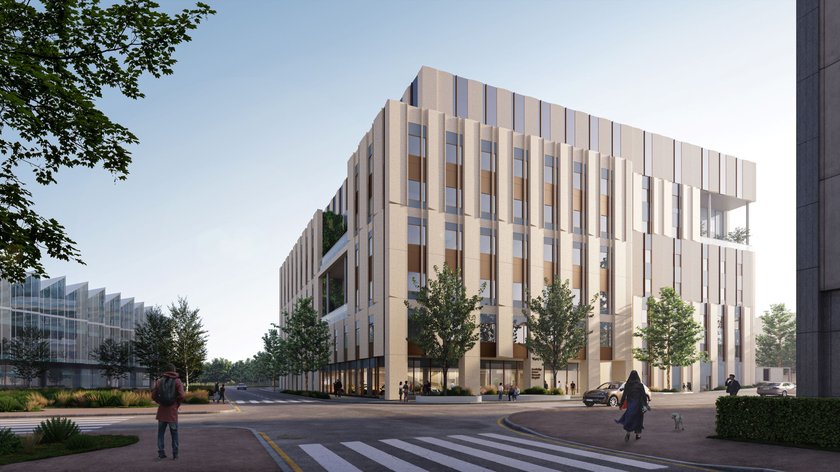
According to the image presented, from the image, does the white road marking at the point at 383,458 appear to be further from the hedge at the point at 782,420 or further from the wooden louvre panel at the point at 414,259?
the wooden louvre panel at the point at 414,259

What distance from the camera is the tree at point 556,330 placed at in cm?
5222

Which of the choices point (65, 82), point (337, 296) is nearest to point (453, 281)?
point (337, 296)

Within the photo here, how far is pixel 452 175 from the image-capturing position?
54344 mm

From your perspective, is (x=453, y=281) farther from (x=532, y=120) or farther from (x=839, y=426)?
(x=839, y=426)

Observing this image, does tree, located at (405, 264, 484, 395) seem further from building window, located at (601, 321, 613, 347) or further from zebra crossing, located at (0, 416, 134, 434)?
zebra crossing, located at (0, 416, 134, 434)

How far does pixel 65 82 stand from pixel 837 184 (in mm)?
18568

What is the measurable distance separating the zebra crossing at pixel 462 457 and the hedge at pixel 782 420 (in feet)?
13.6

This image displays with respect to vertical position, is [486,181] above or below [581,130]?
below

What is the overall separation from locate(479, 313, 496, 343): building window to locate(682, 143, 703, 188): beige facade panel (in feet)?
110

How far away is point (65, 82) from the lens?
13312mm

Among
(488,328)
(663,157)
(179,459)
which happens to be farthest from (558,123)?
(179,459)

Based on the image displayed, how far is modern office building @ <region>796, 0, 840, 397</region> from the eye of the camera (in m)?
17.2

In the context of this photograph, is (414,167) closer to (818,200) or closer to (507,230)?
(507,230)

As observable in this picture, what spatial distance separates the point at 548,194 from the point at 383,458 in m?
47.7
